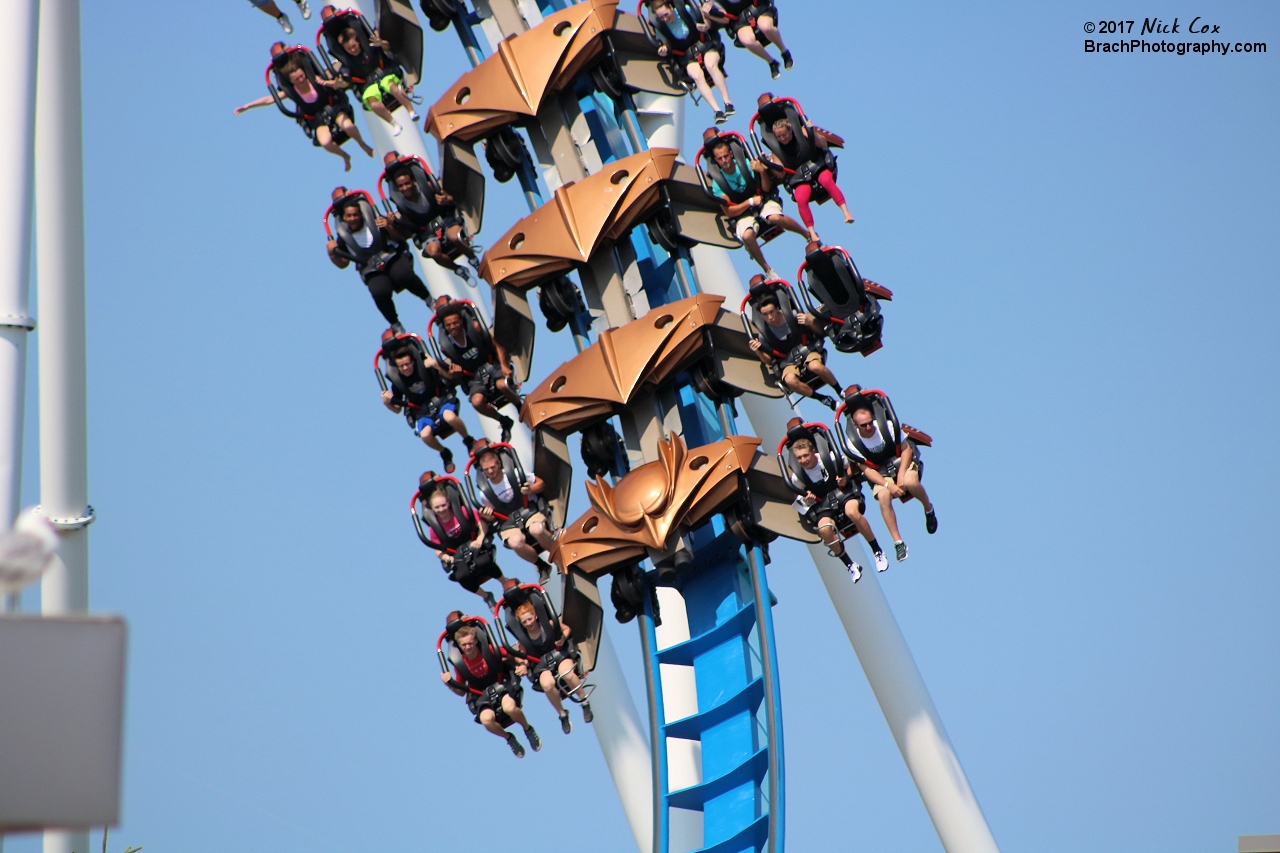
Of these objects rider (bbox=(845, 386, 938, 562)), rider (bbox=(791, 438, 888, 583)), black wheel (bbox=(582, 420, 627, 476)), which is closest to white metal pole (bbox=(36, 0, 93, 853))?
black wheel (bbox=(582, 420, 627, 476))

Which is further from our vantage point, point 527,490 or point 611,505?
point 527,490

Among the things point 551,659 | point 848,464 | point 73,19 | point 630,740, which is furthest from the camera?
point 630,740

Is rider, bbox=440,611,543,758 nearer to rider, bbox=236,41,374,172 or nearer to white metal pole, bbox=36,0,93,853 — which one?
white metal pole, bbox=36,0,93,853

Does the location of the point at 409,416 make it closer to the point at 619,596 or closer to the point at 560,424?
the point at 560,424

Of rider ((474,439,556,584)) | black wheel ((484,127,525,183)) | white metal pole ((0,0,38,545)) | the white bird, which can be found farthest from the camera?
black wheel ((484,127,525,183))

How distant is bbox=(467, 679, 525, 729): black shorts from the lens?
1291 centimetres

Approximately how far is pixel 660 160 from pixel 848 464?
2.83 metres

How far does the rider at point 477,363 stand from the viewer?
13.7 meters

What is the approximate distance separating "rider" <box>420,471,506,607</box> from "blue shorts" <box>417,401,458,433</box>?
2.53ft

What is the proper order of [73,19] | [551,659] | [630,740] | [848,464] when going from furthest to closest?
[630,740] < [551,659] < [848,464] < [73,19]

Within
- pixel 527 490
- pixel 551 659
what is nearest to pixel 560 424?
pixel 527 490

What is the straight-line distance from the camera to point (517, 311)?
1355 cm

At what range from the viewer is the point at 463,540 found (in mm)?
13359

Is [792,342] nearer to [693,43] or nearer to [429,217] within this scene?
[693,43]
